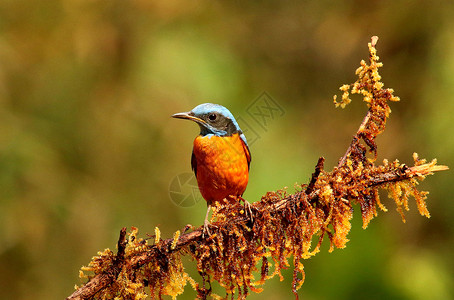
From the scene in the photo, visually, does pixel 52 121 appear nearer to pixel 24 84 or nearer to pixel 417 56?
pixel 24 84

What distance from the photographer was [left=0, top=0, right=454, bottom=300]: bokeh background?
6.75m

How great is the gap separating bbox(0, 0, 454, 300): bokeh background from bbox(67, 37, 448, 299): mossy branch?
2642 mm

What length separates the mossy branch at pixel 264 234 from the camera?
10.3 ft

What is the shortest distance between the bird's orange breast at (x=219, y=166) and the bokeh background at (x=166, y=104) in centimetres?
119

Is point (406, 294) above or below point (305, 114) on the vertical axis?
below

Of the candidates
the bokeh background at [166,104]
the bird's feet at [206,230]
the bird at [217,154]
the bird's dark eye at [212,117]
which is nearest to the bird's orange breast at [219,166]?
the bird at [217,154]

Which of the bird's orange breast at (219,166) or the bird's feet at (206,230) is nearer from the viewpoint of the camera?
the bird's feet at (206,230)

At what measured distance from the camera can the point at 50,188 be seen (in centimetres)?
703

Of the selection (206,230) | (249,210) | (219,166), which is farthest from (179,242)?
(219,166)

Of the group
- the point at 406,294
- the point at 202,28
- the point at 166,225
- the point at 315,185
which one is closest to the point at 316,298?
the point at 406,294

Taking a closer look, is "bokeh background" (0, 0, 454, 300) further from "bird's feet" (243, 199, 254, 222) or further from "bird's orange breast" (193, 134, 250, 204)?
"bird's feet" (243, 199, 254, 222)

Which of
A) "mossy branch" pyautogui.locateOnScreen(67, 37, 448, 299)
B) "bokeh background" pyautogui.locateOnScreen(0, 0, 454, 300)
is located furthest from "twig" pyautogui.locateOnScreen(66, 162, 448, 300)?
"bokeh background" pyautogui.locateOnScreen(0, 0, 454, 300)

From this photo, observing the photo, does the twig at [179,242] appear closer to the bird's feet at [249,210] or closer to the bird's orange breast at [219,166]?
the bird's feet at [249,210]

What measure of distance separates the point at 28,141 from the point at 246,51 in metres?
3.87
